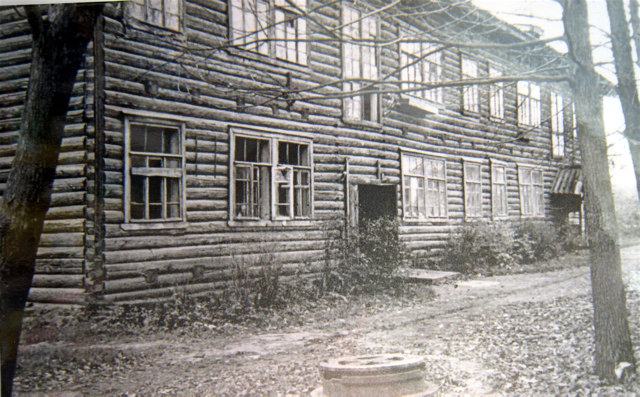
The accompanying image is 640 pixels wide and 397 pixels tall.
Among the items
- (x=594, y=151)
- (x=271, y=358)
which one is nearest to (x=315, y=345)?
(x=271, y=358)

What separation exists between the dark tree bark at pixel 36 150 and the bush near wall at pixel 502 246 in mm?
5559

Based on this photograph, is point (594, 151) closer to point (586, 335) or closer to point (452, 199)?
point (586, 335)

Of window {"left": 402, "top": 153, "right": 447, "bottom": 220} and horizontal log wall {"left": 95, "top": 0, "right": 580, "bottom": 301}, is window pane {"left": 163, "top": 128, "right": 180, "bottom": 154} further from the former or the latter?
window {"left": 402, "top": 153, "right": 447, "bottom": 220}

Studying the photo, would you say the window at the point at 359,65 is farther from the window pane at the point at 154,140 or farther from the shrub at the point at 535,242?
the window pane at the point at 154,140

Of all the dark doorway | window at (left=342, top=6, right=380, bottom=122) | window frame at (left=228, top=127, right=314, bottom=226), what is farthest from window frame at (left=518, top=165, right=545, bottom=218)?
window frame at (left=228, top=127, right=314, bottom=226)

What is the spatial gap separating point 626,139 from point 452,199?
6.01 metres

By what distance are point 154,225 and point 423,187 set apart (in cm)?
618

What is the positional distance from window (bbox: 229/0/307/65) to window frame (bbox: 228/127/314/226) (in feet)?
3.81

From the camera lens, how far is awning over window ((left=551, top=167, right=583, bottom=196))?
506 cm

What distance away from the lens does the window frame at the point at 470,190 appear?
31.9ft

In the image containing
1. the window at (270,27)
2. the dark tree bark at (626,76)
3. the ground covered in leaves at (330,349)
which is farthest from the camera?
the window at (270,27)

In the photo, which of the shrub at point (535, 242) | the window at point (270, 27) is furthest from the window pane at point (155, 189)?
the shrub at point (535, 242)

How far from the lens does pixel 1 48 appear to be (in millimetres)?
4199

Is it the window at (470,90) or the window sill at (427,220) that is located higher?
the window at (470,90)
